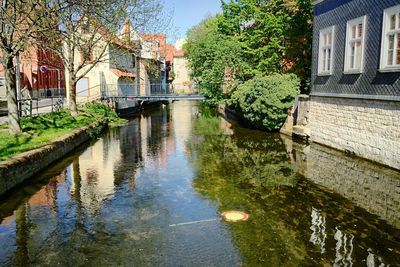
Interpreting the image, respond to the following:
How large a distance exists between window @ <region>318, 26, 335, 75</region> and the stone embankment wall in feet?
42.1

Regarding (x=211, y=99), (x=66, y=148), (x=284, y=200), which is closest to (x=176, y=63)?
(x=211, y=99)

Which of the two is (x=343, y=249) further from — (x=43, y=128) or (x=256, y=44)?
A: (x=256, y=44)

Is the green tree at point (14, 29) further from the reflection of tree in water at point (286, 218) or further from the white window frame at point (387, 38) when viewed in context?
the white window frame at point (387, 38)

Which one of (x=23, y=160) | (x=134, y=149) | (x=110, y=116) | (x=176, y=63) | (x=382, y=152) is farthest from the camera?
(x=176, y=63)

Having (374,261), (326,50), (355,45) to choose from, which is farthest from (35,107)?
(374,261)

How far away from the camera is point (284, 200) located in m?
10.9

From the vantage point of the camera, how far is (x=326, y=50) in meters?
19.3

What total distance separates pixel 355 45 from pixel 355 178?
6625 mm

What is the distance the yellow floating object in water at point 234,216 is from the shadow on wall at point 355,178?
10.8 ft

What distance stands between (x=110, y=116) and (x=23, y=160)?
19236mm

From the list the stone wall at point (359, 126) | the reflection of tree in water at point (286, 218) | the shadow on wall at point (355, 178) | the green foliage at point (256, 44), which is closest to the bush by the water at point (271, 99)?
the stone wall at point (359, 126)

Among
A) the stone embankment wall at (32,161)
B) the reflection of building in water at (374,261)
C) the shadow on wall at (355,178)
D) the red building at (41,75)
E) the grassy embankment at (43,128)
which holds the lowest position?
the reflection of building in water at (374,261)

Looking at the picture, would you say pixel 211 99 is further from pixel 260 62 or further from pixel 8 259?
pixel 8 259

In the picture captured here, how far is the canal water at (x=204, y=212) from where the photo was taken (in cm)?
756
